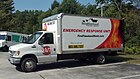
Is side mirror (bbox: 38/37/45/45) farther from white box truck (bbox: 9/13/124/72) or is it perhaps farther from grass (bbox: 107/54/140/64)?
grass (bbox: 107/54/140/64)

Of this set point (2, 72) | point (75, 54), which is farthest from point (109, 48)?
point (2, 72)

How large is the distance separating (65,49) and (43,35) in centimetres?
161

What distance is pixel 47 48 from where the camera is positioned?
14.1m

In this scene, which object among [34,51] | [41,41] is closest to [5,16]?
[41,41]

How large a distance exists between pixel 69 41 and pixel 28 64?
114 inches

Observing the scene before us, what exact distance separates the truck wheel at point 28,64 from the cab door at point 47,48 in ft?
1.54

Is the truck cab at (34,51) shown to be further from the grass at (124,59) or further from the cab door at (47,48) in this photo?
the grass at (124,59)

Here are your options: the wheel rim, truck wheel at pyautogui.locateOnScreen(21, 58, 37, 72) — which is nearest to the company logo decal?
truck wheel at pyautogui.locateOnScreen(21, 58, 37, 72)

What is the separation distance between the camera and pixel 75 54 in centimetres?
1553

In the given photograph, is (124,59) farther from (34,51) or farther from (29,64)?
(29,64)

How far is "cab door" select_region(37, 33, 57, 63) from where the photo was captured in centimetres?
1392

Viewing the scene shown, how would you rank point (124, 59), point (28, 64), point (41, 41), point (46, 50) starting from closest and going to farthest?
point (28, 64)
point (41, 41)
point (46, 50)
point (124, 59)

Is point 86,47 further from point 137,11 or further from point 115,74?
point 137,11

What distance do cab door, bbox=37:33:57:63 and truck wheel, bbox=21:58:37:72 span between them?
47 cm
